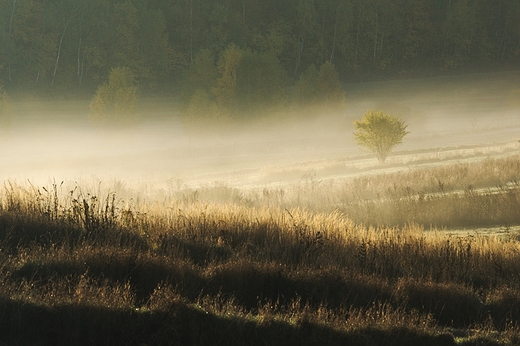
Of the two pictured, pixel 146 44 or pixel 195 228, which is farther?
pixel 146 44

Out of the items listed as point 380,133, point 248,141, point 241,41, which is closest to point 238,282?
point 380,133

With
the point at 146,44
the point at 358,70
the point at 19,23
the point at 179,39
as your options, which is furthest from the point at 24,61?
the point at 358,70

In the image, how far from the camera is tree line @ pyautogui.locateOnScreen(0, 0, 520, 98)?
330 feet

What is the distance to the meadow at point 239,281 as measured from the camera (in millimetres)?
12312

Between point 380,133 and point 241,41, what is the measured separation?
7908cm

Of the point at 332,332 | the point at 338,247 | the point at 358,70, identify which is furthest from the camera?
the point at 358,70

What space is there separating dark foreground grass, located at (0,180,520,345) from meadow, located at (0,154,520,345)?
27 mm

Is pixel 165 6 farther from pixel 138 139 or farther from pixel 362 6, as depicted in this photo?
pixel 138 139

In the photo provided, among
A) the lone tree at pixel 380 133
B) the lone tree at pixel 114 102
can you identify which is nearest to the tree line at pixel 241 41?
the lone tree at pixel 114 102

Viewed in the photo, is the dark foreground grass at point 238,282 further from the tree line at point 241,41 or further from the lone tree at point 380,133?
the tree line at point 241,41

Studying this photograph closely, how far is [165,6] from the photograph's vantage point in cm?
14350

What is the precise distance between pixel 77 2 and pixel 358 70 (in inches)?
2115

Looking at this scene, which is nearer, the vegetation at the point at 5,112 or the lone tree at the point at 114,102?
the vegetation at the point at 5,112

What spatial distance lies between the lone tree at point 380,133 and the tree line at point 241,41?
1247 inches
